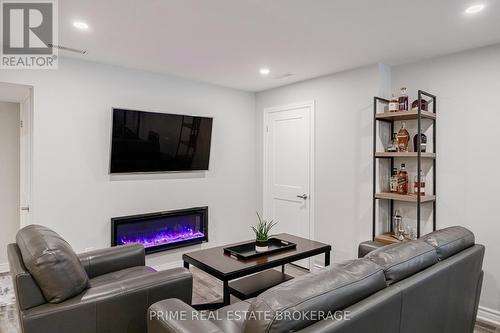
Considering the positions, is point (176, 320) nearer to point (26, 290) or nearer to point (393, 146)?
point (26, 290)

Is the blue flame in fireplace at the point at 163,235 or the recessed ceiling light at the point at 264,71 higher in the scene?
the recessed ceiling light at the point at 264,71

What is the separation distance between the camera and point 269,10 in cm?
220

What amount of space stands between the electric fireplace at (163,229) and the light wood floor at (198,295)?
47 cm

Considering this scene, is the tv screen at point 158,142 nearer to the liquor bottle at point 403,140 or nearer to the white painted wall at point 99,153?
the white painted wall at point 99,153

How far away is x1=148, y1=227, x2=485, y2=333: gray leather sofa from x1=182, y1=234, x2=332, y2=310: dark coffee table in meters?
0.39

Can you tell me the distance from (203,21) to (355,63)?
1.77 metres

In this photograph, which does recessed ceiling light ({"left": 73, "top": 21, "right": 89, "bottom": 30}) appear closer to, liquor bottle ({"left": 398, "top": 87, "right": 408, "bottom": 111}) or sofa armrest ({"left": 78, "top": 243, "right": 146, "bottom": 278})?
sofa armrest ({"left": 78, "top": 243, "right": 146, "bottom": 278})

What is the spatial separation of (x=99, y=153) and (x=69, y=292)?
191 cm

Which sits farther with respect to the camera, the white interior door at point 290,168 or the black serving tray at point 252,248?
the white interior door at point 290,168

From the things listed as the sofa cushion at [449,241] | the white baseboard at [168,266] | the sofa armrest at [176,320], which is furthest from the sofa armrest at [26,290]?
the sofa cushion at [449,241]

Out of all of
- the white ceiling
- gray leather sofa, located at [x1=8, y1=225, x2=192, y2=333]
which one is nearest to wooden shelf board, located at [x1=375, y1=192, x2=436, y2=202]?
the white ceiling

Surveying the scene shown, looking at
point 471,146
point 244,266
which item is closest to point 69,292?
point 244,266

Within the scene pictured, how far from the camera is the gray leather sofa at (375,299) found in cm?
126

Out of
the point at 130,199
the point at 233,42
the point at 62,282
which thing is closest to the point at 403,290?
the point at 62,282
